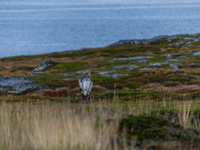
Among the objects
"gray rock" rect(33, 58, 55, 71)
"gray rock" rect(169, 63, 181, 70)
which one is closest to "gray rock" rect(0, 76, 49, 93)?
"gray rock" rect(33, 58, 55, 71)

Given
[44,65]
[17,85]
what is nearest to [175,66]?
[44,65]

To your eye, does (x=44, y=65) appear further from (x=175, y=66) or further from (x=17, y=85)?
(x=175, y=66)

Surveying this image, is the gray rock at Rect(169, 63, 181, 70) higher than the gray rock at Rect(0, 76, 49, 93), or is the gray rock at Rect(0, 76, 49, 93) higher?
the gray rock at Rect(169, 63, 181, 70)

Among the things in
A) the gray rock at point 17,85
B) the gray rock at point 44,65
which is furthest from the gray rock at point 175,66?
the gray rock at point 44,65

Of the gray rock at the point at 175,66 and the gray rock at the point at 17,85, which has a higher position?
the gray rock at the point at 175,66

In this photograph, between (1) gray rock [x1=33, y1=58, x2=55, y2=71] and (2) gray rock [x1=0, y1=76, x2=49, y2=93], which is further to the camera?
(1) gray rock [x1=33, y1=58, x2=55, y2=71]

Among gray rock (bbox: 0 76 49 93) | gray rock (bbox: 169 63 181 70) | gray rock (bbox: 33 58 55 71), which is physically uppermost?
gray rock (bbox: 33 58 55 71)

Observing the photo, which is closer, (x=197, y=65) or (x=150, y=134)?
(x=150, y=134)

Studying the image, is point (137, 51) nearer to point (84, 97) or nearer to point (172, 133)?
point (84, 97)

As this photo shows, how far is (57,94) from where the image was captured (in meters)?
29.2

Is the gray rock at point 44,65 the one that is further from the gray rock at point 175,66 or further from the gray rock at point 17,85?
the gray rock at point 175,66

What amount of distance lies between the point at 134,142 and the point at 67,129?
2.35m

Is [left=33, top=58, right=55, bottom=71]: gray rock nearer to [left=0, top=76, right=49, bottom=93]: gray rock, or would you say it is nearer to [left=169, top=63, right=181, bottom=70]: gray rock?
[left=0, top=76, right=49, bottom=93]: gray rock

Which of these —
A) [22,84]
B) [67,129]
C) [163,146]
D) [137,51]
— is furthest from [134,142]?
[137,51]
